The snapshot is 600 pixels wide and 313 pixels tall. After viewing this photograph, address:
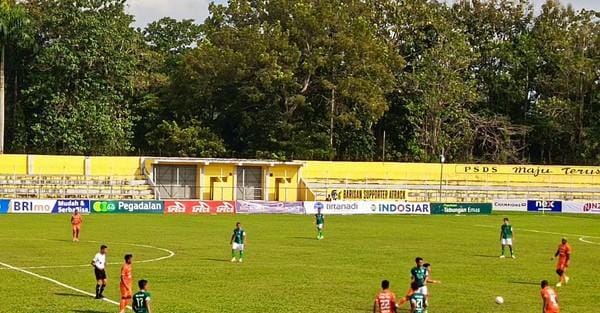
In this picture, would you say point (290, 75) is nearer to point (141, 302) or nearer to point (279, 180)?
point (279, 180)

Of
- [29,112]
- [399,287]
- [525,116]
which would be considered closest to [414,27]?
[525,116]

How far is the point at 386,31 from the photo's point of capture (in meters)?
104

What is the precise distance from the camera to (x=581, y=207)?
87.1m

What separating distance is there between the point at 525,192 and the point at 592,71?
19.3 meters

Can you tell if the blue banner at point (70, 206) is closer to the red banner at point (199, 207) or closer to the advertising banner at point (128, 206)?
the advertising banner at point (128, 206)

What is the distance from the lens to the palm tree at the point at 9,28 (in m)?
82.0

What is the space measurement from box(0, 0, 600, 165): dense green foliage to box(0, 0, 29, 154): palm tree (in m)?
4.11

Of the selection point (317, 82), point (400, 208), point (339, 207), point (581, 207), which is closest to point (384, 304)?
point (339, 207)

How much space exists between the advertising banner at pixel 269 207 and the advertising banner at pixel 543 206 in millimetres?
23166

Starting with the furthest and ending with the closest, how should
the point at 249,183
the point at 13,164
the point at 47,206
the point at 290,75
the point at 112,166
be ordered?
the point at 290,75, the point at 249,183, the point at 112,166, the point at 13,164, the point at 47,206

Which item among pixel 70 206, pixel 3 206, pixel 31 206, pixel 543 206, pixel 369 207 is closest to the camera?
pixel 3 206

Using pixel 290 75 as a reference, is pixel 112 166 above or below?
below

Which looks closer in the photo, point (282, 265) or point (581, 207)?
point (282, 265)

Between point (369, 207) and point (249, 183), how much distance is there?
1274cm
